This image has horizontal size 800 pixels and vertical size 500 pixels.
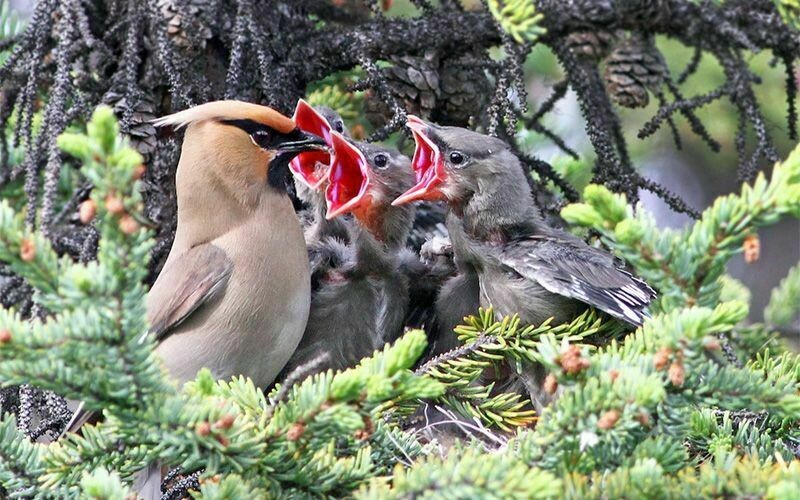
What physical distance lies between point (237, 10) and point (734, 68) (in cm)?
179

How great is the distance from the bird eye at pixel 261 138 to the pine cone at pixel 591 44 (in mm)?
1257

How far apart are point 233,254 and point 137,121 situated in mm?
568

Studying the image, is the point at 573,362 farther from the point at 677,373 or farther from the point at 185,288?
the point at 185,288

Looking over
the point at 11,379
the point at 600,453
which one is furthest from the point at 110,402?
the point at 600,453

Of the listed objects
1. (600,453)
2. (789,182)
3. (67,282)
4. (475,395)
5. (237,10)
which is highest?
(237,10)

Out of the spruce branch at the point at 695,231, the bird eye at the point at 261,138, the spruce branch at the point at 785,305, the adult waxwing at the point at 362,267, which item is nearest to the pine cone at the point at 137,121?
the bird eye at the point at 261,138

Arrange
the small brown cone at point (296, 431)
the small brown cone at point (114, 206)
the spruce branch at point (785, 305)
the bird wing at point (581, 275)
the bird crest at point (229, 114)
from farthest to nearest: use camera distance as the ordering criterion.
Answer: the spruce branch at point (785, 305) → the bird crest at point (229, 114) → the bird wing at point (581, 275) → the small brown cone at point (296, 431) → the small brown cone at point (114, 206)

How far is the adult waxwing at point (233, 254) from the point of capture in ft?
10.1

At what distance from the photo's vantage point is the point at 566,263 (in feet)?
10.5

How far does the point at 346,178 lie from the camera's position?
378cm

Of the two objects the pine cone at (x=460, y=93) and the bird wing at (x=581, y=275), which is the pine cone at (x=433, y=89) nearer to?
the pine cone at (x=460, y=93)

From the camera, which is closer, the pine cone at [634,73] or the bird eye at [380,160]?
the bird eye at [380,160]

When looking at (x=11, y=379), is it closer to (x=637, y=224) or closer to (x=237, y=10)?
(x=637, y=224)

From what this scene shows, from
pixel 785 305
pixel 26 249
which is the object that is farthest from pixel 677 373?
pixel 785 305
